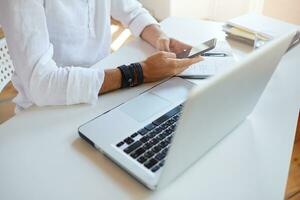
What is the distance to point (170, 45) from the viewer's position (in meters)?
1.11

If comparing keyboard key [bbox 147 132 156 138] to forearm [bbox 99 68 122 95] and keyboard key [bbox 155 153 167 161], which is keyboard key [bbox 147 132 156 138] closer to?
keyboard key [bbox 155 153 167 161]

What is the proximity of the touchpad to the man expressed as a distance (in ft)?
0.29

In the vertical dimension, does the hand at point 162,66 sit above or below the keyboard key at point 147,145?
above

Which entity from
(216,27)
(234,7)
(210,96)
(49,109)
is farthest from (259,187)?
(234,7)

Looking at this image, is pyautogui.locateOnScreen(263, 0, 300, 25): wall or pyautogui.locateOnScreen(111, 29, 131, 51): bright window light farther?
pyautogui.locateOnScreen(111, 29, 131, 51): bright window light

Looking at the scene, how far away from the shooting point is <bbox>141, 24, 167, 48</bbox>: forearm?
3.75 ft

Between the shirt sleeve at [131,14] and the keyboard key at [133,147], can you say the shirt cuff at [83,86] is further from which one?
the shirt sleeve at [131,14]

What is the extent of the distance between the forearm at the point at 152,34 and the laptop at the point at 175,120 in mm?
319

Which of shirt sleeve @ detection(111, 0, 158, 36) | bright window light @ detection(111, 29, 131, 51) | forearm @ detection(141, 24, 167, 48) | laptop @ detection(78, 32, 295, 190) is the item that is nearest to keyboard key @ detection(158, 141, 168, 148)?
laptop @ detection(78, 32, 295, 190)

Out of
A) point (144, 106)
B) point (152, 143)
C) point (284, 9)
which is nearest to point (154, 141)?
point (152, 143)

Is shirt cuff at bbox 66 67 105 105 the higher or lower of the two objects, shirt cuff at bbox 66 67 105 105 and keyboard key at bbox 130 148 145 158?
the higher

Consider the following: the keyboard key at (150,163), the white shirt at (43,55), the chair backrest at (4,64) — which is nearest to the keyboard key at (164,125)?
the keyboard key at (150,163)

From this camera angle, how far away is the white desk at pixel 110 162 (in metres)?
0.61

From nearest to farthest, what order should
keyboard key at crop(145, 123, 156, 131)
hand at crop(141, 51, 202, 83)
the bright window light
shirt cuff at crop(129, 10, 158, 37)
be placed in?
keyboard key at crop(145, 123, 156, 131) < hand at crop(141, 51, 202, 83) < shirt cuff at crop(129, 10, 158, 37) < the bright window light
